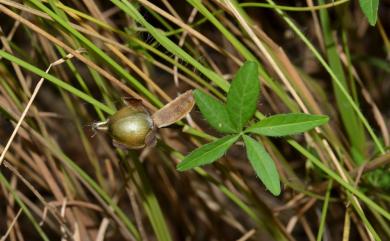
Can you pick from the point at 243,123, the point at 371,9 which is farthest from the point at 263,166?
the point at 371,9

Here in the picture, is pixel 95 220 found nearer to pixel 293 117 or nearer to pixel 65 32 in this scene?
pixel 65 32

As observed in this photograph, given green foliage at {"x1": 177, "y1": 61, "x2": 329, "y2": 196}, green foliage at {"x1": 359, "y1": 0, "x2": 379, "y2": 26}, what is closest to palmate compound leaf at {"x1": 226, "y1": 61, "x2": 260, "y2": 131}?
green foliage at {"x1": 177, "y1": 61, "x2": 329, "y2": 196}

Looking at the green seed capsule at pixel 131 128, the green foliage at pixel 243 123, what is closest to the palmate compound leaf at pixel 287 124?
the green foliage at pixel 243 123

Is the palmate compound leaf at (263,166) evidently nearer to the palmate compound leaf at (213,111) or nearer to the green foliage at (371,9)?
the palmate compound leaf at (213,111)

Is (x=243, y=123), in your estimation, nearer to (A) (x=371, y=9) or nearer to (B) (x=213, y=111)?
(B) (x=213, y=111)

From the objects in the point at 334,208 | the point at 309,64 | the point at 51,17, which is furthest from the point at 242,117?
the point at 309,64

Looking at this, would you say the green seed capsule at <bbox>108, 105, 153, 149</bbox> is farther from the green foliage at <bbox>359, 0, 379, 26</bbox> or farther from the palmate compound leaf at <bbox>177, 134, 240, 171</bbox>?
the green foliage at <bbox>359, 0, 379, 26</bbox>
